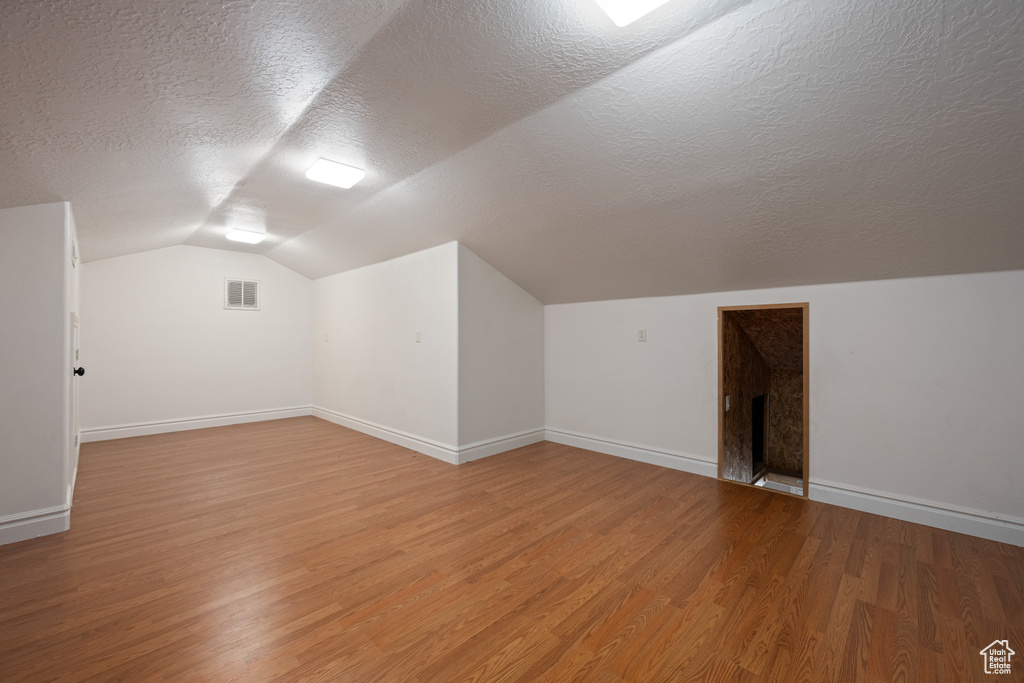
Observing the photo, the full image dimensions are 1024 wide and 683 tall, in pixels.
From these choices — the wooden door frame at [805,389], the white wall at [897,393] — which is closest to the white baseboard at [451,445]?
the white wall at [897,393]

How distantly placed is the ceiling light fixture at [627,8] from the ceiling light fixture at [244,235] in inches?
191

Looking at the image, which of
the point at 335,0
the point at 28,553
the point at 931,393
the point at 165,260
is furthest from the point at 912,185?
the point at 165,260

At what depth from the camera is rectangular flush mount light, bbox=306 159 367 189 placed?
299 centimetres

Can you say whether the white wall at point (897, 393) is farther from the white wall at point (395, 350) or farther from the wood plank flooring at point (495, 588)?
the white wall at point (395, 350)

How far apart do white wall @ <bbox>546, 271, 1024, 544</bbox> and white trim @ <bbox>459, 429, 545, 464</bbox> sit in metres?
1.41

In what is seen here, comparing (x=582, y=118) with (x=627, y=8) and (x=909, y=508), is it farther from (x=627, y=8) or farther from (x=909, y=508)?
(x=909, y=508)

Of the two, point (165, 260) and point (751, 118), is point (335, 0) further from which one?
point (165, 260)

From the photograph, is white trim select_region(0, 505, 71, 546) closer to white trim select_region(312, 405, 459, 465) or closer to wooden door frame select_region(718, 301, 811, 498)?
white trim select_region(312, 405, 459, 465)

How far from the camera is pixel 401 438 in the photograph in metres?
5.12

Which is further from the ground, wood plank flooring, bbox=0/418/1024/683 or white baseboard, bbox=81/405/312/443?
white baseboard, bbox=81/405/312/443

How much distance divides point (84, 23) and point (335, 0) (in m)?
0.80

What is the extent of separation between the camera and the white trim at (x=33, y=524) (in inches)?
107

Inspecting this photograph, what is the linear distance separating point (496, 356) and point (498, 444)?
0.99m

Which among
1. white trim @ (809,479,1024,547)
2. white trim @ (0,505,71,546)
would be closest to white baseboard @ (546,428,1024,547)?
white trim @ (809,479,1024,547)
